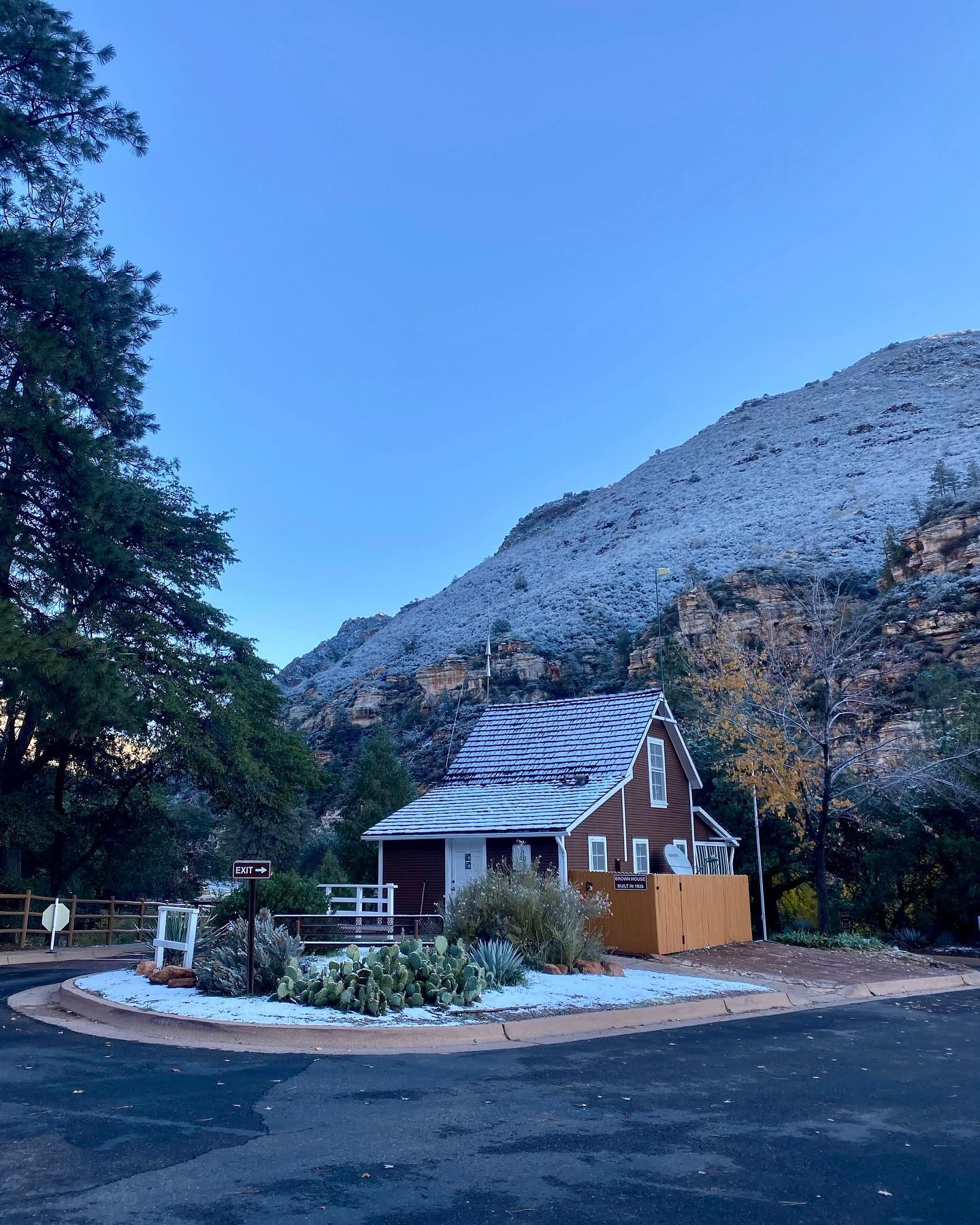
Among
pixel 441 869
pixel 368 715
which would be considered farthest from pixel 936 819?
pixel 368 715

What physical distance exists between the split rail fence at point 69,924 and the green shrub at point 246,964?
341 inches

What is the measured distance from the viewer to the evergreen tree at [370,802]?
36.9 meters

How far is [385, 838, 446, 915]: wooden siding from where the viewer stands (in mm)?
26797

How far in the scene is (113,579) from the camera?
25438 mm

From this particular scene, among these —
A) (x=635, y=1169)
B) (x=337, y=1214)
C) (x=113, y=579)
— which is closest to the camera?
(x=337, y=1214)

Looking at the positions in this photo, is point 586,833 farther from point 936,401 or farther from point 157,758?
point 936,401

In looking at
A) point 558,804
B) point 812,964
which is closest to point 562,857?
point 558,804

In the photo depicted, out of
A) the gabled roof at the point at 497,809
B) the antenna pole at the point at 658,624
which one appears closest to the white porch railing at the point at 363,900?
the gabled roof at the point at 497,809

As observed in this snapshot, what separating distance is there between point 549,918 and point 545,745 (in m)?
12.6

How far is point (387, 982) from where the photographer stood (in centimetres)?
1213

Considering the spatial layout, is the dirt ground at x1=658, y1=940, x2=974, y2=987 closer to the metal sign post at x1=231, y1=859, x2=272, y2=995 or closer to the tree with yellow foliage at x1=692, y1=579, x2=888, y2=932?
the tree with yellow foliage at x1=692, y1=579, x2=888, y2=932

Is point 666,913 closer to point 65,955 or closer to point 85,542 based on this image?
point 65,955

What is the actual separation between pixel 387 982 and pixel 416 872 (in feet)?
50.7

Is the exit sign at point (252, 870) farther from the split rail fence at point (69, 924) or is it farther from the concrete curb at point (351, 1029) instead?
the split rail fence at point (69, 924)
